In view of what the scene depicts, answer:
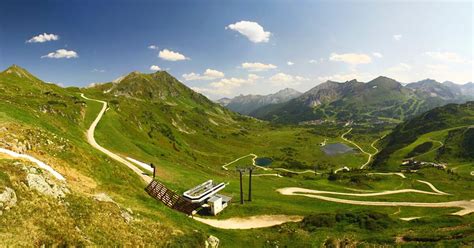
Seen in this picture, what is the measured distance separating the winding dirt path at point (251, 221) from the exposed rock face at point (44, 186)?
2095 cm

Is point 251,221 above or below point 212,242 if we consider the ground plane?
below

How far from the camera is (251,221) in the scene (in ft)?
153

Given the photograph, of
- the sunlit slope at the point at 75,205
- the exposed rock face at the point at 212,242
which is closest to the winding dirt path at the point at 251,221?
the sunlit slope at the point at 75,205

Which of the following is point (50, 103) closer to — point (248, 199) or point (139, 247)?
point (248, 199)

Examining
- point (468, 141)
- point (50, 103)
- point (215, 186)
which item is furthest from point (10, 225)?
Result: point (468, 141)

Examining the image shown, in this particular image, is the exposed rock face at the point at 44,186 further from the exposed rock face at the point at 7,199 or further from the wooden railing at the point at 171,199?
the wooden railing at the point at 171,199

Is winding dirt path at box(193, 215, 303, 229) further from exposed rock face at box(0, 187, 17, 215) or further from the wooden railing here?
exposed rock face at box(0, 187, 17, 215)

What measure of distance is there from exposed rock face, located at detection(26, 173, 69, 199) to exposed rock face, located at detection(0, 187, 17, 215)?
8.87ft

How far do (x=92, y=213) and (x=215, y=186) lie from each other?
86.0ft

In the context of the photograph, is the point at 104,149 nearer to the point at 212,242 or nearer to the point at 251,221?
the point at 251,221

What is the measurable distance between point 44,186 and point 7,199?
425cm

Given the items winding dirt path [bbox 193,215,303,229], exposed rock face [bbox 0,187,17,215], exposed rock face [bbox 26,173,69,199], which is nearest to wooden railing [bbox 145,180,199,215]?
winding dirt path [bbox 193,215,303,229]

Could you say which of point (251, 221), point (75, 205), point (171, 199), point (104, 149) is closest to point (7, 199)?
point (75, 205)

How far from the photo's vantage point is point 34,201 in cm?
2502
